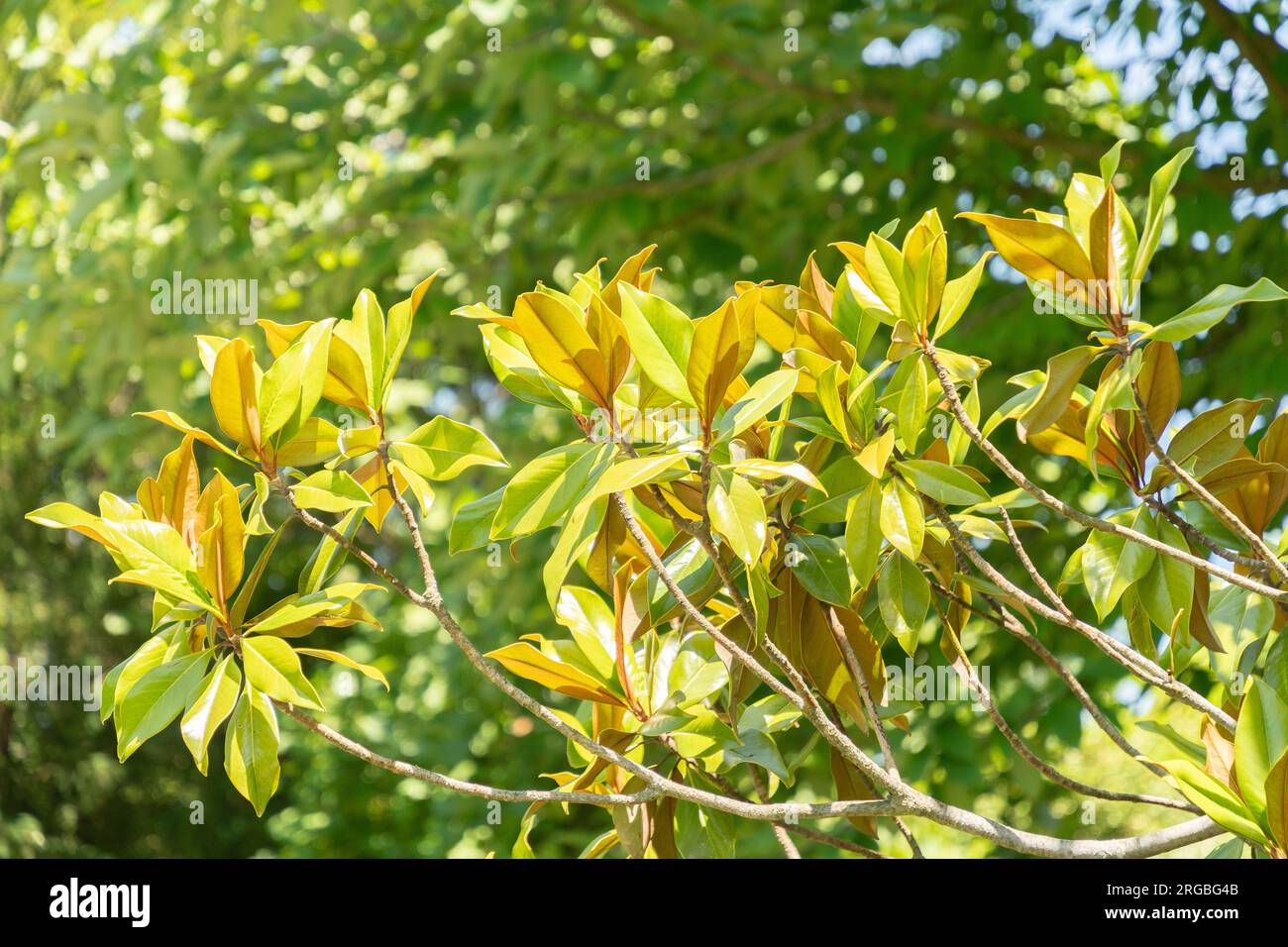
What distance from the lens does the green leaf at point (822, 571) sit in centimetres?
90

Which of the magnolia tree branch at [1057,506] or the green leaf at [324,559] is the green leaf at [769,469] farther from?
the green leaf at [324,559]

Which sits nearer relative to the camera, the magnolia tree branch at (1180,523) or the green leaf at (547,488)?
the green leaf at (547,488)

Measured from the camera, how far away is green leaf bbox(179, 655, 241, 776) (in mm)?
775

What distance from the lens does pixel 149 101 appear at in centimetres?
295

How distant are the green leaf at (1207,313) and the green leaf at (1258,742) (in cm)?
25

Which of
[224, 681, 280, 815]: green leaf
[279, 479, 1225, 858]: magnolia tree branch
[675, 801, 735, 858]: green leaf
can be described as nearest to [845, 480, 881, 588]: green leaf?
[279, 479, 1225, 858]: magnolia tree branch

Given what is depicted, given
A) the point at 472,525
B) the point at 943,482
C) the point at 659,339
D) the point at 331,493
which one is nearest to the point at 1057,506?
the point at 943,482

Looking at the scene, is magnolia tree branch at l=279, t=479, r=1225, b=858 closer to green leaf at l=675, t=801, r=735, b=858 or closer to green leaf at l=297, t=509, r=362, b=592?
green leaf at l=297, t=509, r=362, b=592

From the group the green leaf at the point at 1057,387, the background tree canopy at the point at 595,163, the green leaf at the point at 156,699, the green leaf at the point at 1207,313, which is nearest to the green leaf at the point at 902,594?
the green leaf at the point at 1057,387

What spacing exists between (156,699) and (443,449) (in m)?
0.28

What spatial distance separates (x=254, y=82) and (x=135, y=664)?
257 centimetres

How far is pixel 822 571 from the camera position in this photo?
919 millimetres
